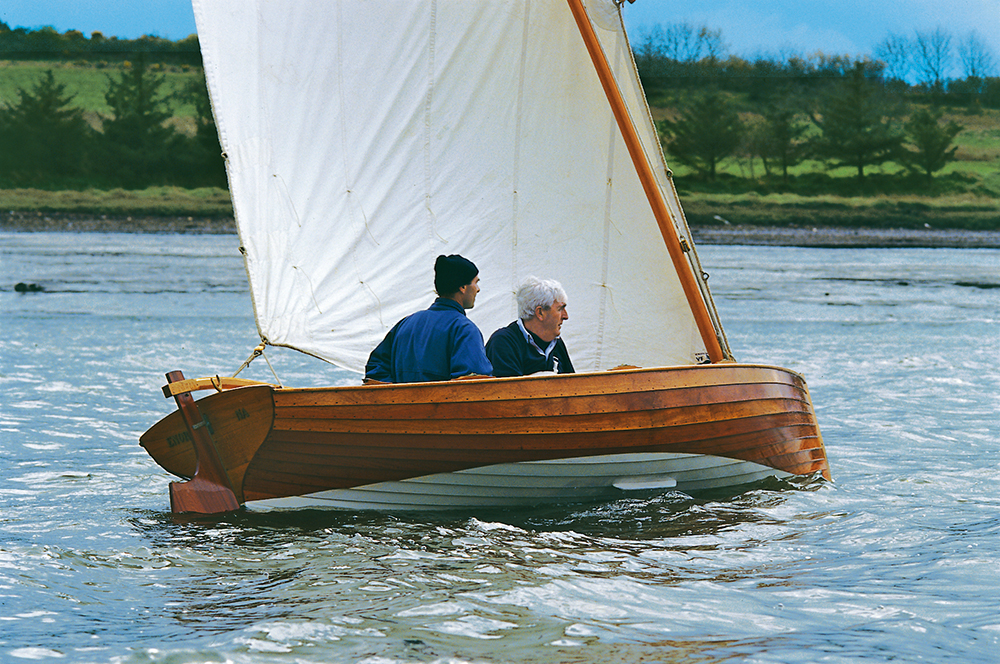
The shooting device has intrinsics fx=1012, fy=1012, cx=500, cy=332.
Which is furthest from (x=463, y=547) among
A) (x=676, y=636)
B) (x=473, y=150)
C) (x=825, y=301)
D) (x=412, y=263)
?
(x=825, y=301)

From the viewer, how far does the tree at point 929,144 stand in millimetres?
67750

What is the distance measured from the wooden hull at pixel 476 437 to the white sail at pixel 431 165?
1062 mm

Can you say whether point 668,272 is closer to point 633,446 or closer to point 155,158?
point 633,446

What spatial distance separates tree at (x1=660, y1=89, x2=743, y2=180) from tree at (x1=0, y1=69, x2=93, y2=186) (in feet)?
138

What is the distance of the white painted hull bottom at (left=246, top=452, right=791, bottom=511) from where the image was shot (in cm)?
575

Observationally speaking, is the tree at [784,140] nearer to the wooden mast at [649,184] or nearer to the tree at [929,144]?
the tree at [929,144]

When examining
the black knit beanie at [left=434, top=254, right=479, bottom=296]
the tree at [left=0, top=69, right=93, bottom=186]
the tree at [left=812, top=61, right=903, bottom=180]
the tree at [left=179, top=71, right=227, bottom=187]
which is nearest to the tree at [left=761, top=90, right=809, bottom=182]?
the tree at [left=812, top=61, right=903, bottom=180]

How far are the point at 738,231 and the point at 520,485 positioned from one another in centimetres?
4826

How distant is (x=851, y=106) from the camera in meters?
72.6

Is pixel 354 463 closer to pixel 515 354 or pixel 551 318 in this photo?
pixel 515 354

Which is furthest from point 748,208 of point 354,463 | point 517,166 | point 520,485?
point 354,463

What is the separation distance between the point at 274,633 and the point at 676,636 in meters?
1.66

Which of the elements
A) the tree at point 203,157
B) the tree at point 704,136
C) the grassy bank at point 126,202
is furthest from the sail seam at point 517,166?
the tree at point 704,136

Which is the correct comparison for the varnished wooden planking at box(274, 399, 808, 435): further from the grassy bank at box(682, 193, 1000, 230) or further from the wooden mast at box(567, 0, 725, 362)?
the grassy bank at box(682, 193, 1000, 230)
